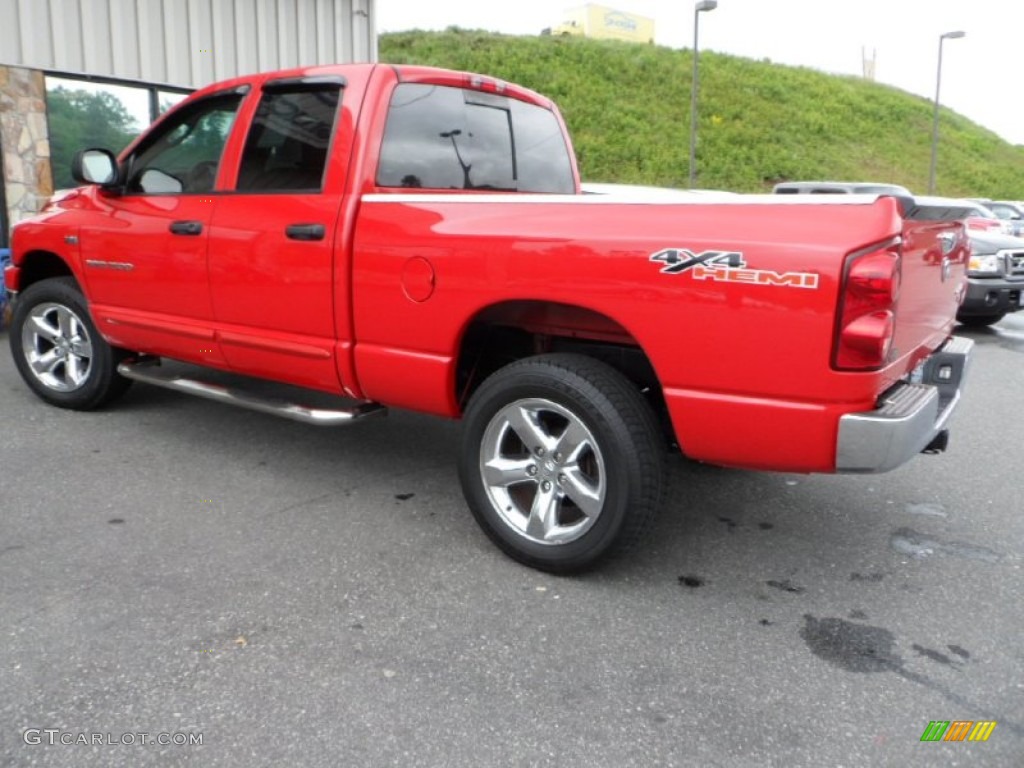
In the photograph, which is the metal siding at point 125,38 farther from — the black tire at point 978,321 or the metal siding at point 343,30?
the black tire at point 978,321

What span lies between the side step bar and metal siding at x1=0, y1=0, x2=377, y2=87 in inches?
202

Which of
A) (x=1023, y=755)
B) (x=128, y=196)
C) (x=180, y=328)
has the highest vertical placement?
(x=128, y=196)

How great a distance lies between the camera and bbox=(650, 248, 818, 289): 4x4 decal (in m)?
2.58

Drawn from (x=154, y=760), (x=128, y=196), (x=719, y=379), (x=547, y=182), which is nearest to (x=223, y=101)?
(x=128, y=196)

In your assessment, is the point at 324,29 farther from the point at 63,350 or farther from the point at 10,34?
the point at 63,350

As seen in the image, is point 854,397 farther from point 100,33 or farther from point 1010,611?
point 100,33

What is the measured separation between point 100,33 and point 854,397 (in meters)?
8.87

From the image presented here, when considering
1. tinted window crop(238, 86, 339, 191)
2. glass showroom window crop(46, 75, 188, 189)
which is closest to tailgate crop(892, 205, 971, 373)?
tinted window crop(238, 86, 339, 191)

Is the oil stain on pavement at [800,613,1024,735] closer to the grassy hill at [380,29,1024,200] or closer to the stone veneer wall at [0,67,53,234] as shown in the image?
the stone veneer wall at [0,67,53,234]

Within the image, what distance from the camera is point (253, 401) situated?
4090 mm

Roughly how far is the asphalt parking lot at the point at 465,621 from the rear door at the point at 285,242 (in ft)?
2.30

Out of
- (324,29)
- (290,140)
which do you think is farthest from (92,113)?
(290,140)

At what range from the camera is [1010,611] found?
3.07 m

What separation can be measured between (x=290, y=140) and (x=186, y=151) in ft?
2.70
